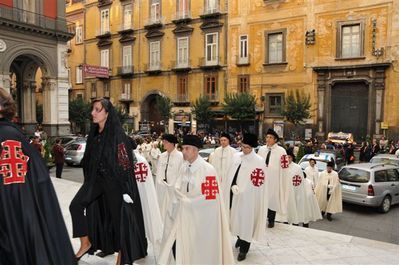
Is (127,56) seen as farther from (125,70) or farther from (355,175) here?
(355,175)

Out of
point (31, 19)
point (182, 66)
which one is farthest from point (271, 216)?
point (182, 66)

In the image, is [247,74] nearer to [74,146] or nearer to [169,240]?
[74,146]

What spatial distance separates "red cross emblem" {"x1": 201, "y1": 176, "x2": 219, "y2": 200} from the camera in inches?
180

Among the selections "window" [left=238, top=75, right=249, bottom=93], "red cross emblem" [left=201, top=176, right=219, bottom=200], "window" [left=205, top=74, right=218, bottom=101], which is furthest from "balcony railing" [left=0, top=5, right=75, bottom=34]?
"red cross emblem" [left=201, top=176, right=219, bottom=200]

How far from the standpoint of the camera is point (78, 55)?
47.4 metres

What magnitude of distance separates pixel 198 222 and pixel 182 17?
34723 millimetres

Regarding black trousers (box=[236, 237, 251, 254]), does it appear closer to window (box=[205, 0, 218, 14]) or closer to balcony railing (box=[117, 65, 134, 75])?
window (box=[205, 0, 218, 14])

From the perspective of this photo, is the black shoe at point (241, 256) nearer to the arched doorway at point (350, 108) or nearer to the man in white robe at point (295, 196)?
the man in white robe at point (295, 196)

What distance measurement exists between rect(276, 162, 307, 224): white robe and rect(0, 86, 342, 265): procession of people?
9 cm

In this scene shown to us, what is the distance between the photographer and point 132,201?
4418 millimetres

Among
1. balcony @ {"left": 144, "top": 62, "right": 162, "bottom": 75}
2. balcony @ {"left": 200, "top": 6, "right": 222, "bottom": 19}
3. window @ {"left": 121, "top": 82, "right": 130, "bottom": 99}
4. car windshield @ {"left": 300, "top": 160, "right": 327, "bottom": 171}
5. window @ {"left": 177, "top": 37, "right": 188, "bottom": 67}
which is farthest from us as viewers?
window @ {"left": 121, "top": 82, "right": 130, "bottom": 99}

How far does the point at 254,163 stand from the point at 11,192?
393cm

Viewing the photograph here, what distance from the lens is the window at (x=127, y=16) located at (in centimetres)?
4147

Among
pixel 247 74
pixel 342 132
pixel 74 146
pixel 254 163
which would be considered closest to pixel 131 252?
pixel 254 163
